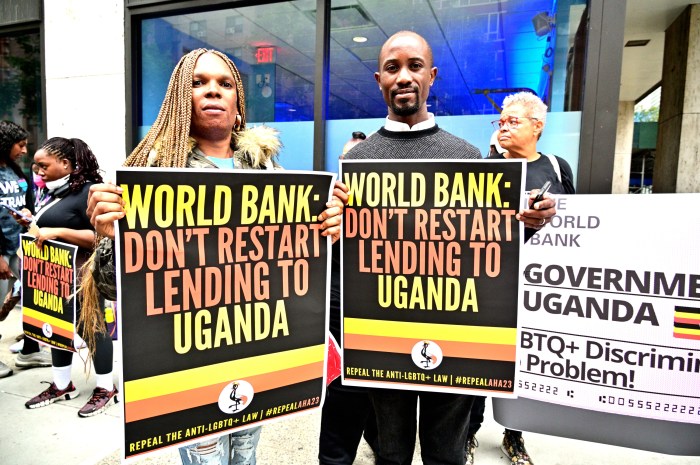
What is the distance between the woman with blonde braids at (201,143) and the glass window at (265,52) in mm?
2930

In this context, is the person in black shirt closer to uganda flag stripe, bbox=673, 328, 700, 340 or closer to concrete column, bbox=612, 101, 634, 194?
uganda flag stripe, bbox=673, 328, 700, 340

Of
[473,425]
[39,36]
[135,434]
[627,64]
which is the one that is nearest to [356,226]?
[135,434]

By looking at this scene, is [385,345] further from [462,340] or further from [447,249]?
[447,249]

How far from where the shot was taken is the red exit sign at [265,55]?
480cm

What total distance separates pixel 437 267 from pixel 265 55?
4.01 meters

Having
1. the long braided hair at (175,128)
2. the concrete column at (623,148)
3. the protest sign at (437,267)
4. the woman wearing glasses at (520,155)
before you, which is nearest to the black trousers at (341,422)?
the protest sign at (437,267)

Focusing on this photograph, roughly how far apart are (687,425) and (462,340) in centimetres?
141

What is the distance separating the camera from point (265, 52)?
190 inches

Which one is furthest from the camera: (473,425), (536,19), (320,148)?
(320,148)

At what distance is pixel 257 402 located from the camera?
1519 millimetres

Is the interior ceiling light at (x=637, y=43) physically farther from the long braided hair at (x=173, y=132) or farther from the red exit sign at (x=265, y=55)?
the long braided hair at (x=173, y=132)

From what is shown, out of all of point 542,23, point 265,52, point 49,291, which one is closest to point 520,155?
point 542,23

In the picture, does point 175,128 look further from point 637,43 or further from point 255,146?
point 637,43

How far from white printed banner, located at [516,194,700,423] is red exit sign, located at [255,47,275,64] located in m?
3.58
